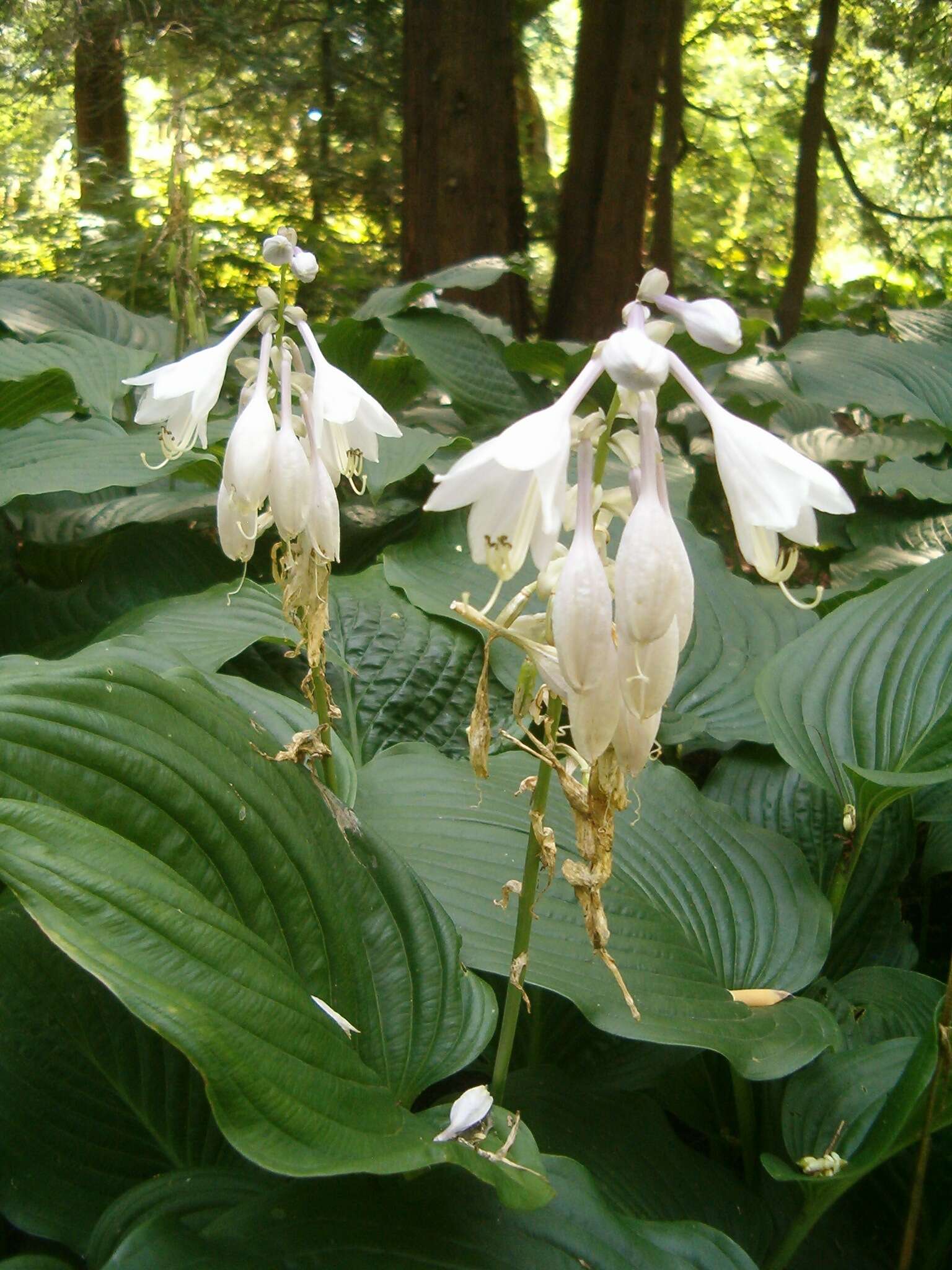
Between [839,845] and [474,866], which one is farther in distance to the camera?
[839,845]

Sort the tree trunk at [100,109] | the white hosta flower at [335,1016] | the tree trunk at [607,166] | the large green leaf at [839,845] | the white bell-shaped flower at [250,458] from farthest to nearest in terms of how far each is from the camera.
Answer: the tree trunk at [100,109] < the tree trunk at [607,166] < the large green leaf at [839,845] < the white bell-shaped flower at [250,458] < the white hosta flower at [335,1016]

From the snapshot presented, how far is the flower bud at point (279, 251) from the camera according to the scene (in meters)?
1.26

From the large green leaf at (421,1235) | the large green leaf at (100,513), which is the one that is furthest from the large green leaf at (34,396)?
the large green leaf at (421,1235)

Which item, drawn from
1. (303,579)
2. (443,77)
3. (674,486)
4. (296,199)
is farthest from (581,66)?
(303,579)

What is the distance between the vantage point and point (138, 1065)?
1250 mm

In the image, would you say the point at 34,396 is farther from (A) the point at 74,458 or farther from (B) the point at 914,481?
(B) the point at 914,481

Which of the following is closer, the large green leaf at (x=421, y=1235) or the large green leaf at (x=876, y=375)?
the large green leaf at (x=421, y=1235)

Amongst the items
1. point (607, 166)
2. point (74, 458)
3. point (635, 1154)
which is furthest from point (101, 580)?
point (607, 166)

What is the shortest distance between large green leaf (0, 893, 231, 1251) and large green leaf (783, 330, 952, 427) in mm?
3120

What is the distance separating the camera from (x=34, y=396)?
2.23 metres

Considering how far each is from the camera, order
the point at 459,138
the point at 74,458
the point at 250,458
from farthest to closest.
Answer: the point at 459,138, the point at 74,458, the point at 250,458

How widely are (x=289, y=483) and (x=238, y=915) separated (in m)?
0.48

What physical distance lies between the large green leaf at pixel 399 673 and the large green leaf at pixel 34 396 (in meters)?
0.79

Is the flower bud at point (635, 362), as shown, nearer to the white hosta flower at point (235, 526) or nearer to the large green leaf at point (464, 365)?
the white hosta flower at point (235, 526)
